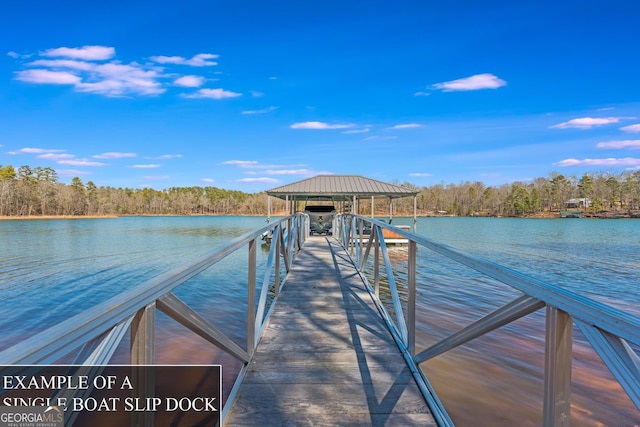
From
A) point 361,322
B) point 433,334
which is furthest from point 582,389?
point 361,322

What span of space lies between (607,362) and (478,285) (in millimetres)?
9623

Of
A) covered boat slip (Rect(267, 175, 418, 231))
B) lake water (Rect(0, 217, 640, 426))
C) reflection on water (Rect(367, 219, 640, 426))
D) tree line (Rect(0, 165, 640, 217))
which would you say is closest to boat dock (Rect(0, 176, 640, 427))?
reflection on water (Rect(367, 219, 640, 426))

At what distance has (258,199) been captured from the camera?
86.8 meters

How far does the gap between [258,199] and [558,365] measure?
87074mm

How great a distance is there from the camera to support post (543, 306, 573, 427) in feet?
4.09

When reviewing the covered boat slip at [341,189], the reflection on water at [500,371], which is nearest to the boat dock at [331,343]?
the reflection on water at [500,371]

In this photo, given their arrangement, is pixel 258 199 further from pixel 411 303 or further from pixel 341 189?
pixel 411 303

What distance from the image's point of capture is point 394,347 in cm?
310

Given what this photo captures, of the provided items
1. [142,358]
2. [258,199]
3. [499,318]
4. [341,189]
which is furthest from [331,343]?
[258,199]

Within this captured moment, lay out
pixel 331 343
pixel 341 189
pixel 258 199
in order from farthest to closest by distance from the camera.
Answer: pixel 258 199
pixel 341 189
pixel 331 343

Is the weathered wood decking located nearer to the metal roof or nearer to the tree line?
the metal roof

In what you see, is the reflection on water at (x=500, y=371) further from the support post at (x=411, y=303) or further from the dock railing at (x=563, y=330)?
the dock railing at (x=563, y=330)

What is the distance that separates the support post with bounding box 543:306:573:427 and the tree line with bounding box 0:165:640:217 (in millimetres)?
44933

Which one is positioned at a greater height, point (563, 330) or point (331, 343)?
point (563, 330)
